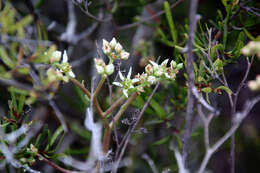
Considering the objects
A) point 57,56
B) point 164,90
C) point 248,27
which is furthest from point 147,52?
point 57,56

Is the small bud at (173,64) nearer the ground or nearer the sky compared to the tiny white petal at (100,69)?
nearer the ground

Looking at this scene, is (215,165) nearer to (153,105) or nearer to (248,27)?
(153,105)

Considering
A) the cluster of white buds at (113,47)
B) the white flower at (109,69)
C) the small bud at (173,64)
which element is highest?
the cluster of white buds at (113,47)

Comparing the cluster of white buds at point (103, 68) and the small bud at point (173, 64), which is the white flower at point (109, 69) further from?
the small bud at point (173, 64)

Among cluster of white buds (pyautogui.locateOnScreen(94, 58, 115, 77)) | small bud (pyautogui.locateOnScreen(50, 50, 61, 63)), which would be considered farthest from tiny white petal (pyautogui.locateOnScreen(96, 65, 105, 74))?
small bud (pyautogui.locateOnScreen(50, 50, 61, 63))

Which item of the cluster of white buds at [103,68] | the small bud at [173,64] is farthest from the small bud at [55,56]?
the small bud at [173,64]

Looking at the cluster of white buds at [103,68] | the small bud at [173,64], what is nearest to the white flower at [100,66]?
the cluster of white buds at [103,68]

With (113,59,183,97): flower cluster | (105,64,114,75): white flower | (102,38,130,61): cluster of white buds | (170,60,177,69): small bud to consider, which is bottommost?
(113,59,183,97): flower cluster

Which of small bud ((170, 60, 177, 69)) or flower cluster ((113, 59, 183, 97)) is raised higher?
small bud ((170, 60, 177, 69))

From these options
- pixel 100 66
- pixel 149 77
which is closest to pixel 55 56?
pixel 100 66

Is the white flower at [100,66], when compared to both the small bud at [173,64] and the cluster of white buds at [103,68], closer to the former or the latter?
the cluster of white buds at [103,68]

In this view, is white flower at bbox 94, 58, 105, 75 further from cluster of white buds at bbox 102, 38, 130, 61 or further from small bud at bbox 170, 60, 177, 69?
small bud at bbox 170, 60, 177, 69
